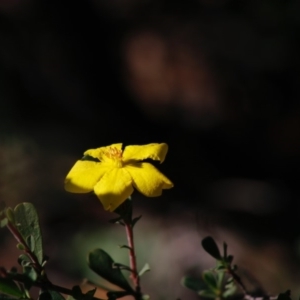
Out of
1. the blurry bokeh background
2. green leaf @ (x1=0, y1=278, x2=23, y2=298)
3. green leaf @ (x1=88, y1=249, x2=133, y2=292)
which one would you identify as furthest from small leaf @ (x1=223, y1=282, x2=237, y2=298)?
the blurry bokeh background

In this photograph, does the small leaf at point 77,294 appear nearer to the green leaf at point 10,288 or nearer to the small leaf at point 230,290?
the green leaf at point 10,288

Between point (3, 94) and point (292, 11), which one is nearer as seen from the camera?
point (292, 11)

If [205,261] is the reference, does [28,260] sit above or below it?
below

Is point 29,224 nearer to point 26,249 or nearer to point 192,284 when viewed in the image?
point 26,249

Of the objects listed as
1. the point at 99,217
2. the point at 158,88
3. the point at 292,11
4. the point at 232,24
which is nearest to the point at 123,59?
the point at 158,88

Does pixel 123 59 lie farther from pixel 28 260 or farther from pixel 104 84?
pixel 28 260

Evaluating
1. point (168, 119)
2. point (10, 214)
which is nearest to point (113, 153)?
point (10, 214)
